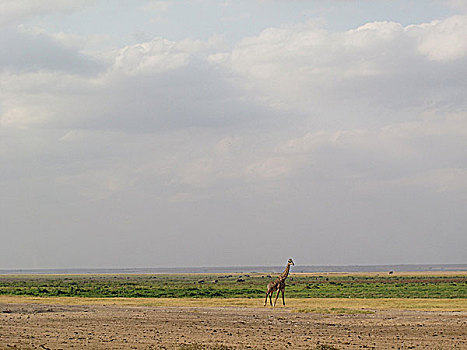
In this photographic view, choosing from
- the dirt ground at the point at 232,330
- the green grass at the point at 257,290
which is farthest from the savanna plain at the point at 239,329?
the green grass at the point at 257,290

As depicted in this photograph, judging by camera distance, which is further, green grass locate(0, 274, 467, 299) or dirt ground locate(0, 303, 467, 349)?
green grass locate(0, 274, 467, 299)

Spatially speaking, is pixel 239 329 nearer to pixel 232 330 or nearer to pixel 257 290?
pixel 232 330

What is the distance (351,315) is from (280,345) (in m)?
13.5

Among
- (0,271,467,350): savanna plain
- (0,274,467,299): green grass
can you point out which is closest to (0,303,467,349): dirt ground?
(0,271,467,350): savanna plain

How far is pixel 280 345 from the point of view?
23.4m

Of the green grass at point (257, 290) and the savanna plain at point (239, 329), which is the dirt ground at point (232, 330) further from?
the green grass at point (257, 290)

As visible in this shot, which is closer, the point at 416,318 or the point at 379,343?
the point at 379,343

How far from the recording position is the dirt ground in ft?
77.8

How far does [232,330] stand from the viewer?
Result: 2845 cm

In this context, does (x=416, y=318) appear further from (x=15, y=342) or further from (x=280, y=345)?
(x=15, y=342)

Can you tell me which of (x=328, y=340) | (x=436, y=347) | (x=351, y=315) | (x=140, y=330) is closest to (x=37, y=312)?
(x=140, y=330)

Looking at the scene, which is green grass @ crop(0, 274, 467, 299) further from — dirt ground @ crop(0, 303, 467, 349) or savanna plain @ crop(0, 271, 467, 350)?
dirt ground @ crop(0, 303, 467, 349)

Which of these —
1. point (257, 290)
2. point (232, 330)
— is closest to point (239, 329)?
point (232, 330)

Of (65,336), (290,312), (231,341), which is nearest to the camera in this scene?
(231,341)
